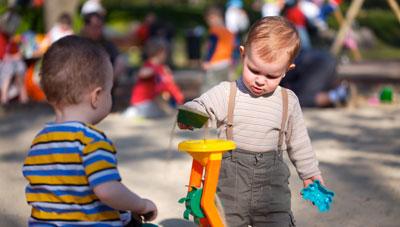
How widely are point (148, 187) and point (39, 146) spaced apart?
276 cm

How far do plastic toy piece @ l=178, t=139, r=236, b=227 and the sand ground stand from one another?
1.30m

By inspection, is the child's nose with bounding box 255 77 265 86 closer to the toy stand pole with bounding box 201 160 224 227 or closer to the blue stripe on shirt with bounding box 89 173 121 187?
the toy stand pole with bounding box 201 160 224 227

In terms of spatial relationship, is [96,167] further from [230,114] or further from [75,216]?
[230,114]

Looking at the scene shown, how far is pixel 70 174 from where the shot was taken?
2.62m

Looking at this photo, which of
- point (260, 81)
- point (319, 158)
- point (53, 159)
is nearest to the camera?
point (53, 159)

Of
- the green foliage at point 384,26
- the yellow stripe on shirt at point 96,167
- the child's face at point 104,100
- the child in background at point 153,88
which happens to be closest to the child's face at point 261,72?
the child's face at point 104,100

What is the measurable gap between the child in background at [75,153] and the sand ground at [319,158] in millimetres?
1879

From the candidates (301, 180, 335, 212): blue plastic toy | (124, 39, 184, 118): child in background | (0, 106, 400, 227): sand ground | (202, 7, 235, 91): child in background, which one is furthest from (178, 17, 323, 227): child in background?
(202, 7, 235, 91): child in background

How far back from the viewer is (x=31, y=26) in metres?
17.5

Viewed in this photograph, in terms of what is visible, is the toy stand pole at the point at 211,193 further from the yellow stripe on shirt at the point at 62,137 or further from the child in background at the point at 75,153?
the yellow stripe on shirt at the point at 62,137

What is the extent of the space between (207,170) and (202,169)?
0.19 meters

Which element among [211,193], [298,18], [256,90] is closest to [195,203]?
[211,193]

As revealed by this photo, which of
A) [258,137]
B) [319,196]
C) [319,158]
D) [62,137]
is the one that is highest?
[62,137]

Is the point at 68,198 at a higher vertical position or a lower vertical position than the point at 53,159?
lower
